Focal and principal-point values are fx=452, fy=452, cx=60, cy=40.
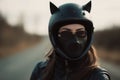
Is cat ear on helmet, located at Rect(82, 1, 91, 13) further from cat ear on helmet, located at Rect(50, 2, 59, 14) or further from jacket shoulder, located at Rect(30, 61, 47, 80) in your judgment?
jacket shoulder, located at Rect(30, 61, 47, 80)

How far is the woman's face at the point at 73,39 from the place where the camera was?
11.9ft

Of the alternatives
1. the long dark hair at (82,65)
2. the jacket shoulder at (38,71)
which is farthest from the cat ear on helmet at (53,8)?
the jacket shoulder at (38,71)

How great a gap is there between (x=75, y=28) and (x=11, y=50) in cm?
3937

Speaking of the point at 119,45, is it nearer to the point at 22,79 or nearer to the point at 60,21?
the point at 22,79

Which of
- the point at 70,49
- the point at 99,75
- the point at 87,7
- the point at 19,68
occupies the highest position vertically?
the point at 87,7

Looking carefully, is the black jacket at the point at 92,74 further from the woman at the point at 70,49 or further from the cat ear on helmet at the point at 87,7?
the cat ear on helmet at the point at 87,7

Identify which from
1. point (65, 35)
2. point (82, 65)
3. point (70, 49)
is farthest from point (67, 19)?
point (82, 65)

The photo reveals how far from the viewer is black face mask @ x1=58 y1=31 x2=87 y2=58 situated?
3.63 m

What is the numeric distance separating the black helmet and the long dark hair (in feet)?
0.21

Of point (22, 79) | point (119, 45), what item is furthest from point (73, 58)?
point (119, 45)

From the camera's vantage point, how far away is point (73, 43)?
12.0 ft

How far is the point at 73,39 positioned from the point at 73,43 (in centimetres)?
3

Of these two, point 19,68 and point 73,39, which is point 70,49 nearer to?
point 73,39

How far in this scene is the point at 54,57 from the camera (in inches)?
152
